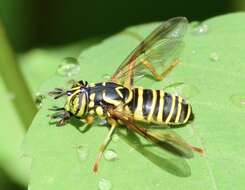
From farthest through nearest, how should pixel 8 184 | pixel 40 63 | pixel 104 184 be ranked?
pixel 40 63 < pixel 8 184 < pixel 104 184

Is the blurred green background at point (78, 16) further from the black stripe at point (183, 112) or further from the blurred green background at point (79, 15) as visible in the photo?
the black stripe at point (183, 112)

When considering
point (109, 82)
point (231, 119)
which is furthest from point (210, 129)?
point (109, 82)

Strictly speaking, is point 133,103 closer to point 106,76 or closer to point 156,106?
point 156,106

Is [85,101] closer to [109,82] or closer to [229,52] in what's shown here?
[109,82]

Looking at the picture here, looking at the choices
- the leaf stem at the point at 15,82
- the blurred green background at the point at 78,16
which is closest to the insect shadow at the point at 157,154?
the leaf stem at the point at 15,82

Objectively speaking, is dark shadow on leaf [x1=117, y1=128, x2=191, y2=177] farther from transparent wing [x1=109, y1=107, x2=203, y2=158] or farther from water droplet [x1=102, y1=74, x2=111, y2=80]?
water droplet [x1=102, y1=74, x2=111, y2=80]

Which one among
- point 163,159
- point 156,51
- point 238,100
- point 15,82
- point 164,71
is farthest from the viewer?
point 156,51

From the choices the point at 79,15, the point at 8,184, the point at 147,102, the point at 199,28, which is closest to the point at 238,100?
the point at 147,102
